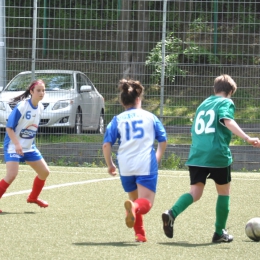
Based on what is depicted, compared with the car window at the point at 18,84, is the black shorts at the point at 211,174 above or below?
below

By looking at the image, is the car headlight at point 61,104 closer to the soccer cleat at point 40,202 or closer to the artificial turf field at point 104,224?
the artificial turf field at point 104,224

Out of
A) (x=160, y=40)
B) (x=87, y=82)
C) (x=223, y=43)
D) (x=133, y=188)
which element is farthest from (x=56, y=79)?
A: (x=133, y=188)

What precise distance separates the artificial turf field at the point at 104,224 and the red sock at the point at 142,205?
0.93 ft

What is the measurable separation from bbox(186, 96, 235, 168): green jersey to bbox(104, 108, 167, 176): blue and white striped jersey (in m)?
0.42

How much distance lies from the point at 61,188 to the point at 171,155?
339 cm

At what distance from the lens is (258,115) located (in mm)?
13836

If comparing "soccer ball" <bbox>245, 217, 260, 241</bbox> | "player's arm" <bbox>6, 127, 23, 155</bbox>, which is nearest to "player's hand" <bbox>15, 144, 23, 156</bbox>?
"player's arm" <bbox>6, 127, 23, 155</bbox>

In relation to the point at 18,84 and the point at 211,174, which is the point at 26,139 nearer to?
the point at 211,174

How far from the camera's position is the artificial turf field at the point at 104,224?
21.3 feet

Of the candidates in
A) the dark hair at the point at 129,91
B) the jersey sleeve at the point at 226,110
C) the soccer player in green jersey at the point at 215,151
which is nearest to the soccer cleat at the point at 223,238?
the soccer player in green jersey at the point at 215,151

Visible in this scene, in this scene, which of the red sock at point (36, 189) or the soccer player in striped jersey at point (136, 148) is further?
the red sock at point (36, 189)

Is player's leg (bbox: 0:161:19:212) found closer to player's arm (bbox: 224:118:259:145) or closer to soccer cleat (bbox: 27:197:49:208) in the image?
soccer cleat (bbox: 27:197:49:208)

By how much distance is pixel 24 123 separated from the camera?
907cm

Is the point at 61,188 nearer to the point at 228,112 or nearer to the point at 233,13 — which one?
the point at 228,112
